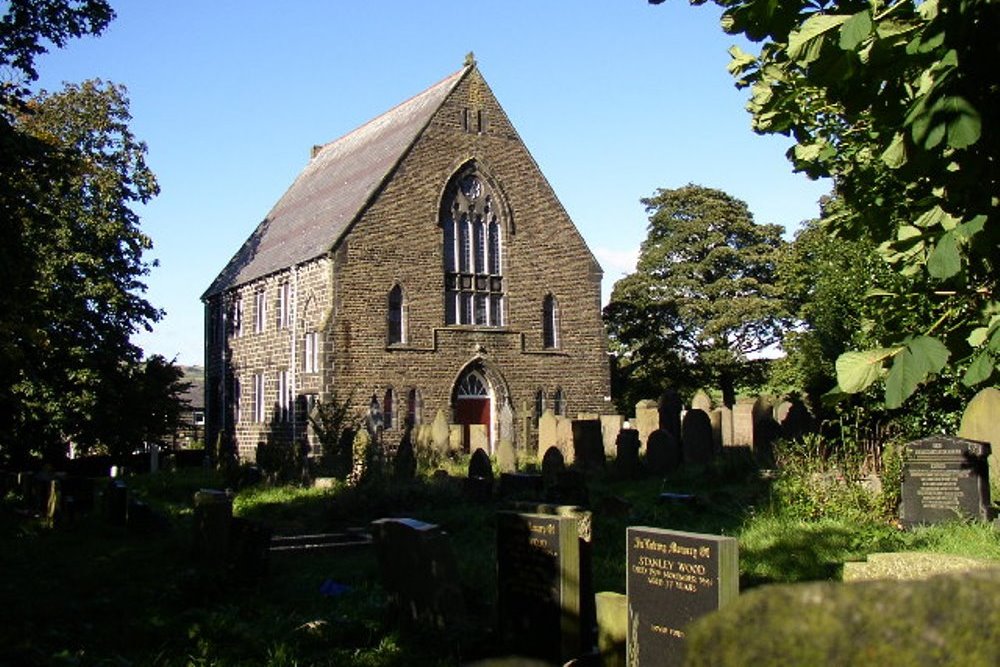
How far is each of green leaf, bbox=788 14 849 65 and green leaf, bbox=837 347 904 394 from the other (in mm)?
1141

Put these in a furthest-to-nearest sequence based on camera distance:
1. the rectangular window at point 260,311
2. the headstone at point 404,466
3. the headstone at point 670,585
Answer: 1. the rectangular window at point 260,311
2. the headstone at point 404,466
3. the headstone at point 670,585

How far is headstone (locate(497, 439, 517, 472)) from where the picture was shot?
72.7 feet

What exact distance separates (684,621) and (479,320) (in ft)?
81.1

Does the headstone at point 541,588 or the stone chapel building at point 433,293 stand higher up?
the stone chapel building at point 433,293

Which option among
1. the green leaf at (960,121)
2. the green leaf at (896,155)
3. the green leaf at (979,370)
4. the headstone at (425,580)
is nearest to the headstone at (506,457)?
the headstone at (425,580)

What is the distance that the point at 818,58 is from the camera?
3.76m

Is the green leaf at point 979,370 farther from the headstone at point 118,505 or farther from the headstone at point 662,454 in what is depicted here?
the headstone at point 662,454

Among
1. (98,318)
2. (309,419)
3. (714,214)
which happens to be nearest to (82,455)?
(98,318)

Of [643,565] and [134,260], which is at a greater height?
[134,260]

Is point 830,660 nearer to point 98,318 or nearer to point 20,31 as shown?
point 20,31

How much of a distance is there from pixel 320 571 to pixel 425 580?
3397 mm

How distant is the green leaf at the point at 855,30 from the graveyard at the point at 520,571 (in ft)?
6.26

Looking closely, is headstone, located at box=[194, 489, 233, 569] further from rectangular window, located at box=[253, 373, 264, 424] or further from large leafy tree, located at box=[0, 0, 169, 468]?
rectangular window, located at box=[253, 373, 264, 424]

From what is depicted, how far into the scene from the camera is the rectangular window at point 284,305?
104 ft
